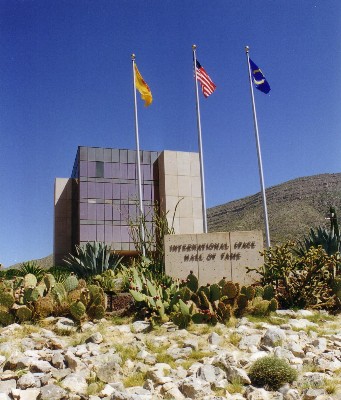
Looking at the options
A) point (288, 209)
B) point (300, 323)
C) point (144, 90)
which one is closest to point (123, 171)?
point (144, 90)

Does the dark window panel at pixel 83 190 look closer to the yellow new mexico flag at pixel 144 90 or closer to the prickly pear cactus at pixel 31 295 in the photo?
the yellow new mexico flag at pixel 144 90

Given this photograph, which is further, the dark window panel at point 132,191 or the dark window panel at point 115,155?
the dark window panel at point 115,155

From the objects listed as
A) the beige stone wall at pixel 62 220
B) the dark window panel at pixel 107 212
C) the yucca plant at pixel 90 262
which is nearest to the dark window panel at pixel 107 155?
the dark window panel at pixel 107 212

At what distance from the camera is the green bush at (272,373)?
25.4 ft

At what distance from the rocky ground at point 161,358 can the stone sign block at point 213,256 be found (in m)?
2.84

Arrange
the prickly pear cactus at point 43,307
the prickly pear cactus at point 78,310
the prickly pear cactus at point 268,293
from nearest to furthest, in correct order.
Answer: the prickly pear cactus at point 78,310, the prickly pear cactus at point 43,307, the prickly pear cactus at point 268,293

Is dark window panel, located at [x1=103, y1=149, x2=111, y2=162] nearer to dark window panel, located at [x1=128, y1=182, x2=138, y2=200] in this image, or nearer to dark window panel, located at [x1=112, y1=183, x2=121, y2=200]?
dark window panel, located at [x1=112, y1=183, x2=121, y2=200]

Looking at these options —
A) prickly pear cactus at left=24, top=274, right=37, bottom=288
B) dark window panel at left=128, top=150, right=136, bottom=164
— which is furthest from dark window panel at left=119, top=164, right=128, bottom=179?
prickly pear cactus at left=24, top=274, right=37, bottom=288

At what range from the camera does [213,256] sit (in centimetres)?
1364

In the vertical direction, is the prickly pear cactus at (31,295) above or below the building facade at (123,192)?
below

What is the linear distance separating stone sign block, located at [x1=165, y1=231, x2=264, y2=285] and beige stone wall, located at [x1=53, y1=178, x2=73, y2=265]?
102ft

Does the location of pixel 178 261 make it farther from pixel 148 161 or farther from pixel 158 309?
pixel 148 161

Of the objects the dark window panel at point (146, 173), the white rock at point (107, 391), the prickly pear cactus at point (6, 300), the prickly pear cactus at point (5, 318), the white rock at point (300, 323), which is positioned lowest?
the white rock at point (107, 391)

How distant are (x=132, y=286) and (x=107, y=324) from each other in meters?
1.42
